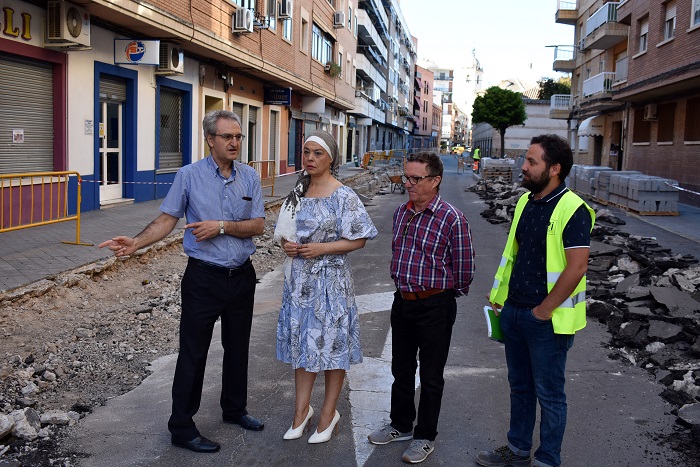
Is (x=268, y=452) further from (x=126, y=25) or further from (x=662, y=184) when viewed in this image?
(x=662, y=184)

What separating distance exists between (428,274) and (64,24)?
10.1m

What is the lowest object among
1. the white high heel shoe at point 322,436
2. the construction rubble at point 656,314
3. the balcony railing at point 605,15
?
the white high heel shoe at point 322,436

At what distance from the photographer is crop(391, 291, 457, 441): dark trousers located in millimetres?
4074

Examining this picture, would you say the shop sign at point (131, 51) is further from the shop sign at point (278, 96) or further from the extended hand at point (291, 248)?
the shop sign at point (278, 96)

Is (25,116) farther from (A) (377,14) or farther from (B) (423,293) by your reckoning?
(A) (377,14)

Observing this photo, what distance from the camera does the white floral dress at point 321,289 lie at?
4.11m

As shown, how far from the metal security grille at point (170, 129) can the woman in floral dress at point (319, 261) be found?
1438cm

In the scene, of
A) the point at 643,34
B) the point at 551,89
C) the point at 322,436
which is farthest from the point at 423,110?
the point at 322,436

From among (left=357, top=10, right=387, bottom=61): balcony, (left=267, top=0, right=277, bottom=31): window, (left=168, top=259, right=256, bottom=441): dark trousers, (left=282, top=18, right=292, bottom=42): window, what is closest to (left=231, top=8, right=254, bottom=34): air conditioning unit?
(left=267, top=0, right=277, bottom=31): window

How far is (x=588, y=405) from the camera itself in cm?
510

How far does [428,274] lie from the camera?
4.04m

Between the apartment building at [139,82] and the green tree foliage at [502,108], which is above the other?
the green tree foliage at [502,108]

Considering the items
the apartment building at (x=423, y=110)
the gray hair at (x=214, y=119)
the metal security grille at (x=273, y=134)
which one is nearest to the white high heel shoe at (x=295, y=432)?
the gray hair at (x=214, y=119)

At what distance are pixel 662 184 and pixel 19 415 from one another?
724 inches
